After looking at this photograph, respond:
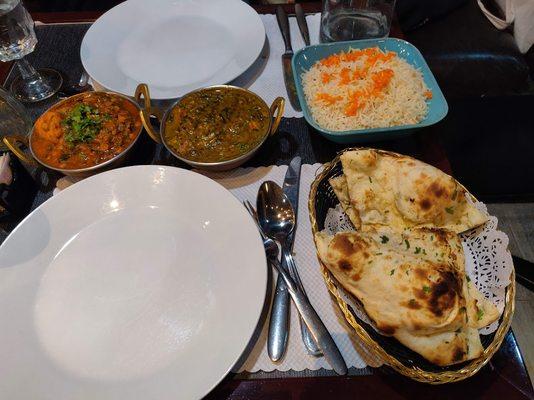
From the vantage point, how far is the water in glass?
63.1 inches

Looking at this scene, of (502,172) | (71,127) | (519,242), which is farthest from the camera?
(519,242)

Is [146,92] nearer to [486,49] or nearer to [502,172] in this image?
[502,172]

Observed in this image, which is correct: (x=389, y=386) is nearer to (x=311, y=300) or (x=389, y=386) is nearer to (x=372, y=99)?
(x=311, y=300)

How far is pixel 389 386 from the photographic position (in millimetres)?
1023

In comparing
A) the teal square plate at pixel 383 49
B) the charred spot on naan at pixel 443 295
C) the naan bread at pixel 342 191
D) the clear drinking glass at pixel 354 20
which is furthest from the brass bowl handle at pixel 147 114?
the charred spot on naan at pixel 443 295

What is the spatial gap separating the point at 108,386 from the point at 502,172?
2192 mm

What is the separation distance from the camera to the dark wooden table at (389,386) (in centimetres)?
100

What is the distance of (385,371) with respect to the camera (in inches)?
41.0

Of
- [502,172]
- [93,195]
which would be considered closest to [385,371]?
[93,195]

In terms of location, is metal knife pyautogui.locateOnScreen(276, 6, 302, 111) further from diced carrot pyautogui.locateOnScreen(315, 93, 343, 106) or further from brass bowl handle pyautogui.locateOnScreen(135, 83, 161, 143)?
brass bowl handle pyautogui.locateOnScreen(135, 83, 161, 143)

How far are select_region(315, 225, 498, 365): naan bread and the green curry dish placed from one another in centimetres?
97

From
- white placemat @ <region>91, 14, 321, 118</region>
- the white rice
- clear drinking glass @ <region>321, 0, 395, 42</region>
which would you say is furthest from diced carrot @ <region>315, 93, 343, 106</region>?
clear drinking glass @ <region>321, 0, 395, 42</region>

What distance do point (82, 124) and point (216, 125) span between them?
515mm

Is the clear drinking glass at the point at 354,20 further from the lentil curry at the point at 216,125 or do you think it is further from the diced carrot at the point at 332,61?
the lentil curry at the point at 216,125
